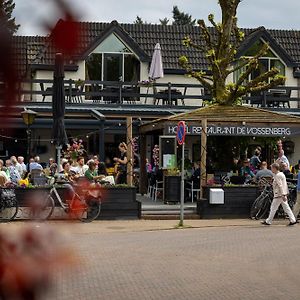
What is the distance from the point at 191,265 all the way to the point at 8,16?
395 inches

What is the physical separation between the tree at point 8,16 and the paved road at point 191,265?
519cm

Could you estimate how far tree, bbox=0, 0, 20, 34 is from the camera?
1034 millimetres

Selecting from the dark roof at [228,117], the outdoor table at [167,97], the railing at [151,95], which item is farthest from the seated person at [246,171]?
the outdoor table at [167,97]

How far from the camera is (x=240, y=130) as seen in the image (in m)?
20.3

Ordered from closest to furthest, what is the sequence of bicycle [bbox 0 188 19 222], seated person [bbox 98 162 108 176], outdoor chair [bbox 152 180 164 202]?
bicycle [bbox 0 188 19 222] → seated person [bbox 98 162 108 176] → outdoor chair [bbox 152 180 164 202]

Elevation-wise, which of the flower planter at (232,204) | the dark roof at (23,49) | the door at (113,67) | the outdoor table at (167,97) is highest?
the door at (113,67)

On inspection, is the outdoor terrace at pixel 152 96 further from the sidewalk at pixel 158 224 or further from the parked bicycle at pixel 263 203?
the parked bicycle at pixel 263 203

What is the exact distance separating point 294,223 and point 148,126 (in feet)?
23.1

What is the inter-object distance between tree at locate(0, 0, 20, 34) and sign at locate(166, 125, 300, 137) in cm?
1880

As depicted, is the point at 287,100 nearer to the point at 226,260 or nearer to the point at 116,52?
the point at 116,52

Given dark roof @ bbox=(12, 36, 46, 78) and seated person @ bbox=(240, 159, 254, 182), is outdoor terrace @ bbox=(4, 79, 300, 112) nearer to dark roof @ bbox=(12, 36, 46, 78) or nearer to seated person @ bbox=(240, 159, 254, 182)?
seated person @ bbox=(240, 159, 254, 182)

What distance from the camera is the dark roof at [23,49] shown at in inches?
42.9

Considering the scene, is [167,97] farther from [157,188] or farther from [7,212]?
[7,212]

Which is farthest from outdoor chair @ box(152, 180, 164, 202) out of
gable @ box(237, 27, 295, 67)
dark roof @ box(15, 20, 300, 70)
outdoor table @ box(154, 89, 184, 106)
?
gable @ box(237, 27, 295, 67)
